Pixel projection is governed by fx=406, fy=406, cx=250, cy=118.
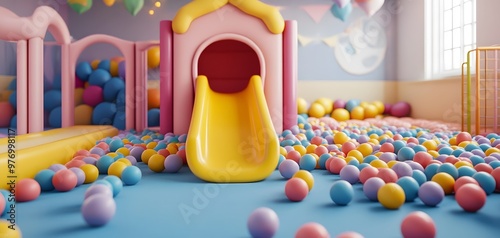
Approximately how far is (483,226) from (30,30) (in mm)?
3484

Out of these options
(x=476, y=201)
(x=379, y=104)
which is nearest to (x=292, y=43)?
(x=476, y=201)

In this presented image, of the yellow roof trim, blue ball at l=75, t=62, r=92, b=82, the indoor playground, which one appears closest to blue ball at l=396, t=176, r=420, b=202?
the indoor playground

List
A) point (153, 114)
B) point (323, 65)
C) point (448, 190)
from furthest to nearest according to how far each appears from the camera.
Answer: point (323, 65) < point (153, 114) < point (448, 190)

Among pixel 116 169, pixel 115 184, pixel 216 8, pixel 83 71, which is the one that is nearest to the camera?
pixel 115 184

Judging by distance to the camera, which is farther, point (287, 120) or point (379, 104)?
point (379, 104)

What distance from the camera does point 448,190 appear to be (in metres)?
1.80

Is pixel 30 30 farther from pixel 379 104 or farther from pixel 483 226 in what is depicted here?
pixel 379 104

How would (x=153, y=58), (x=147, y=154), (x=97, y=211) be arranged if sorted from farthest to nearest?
(x=153, y=58), (x=147, y=154), (x=97, y=211)

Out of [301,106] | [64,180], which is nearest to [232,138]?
[64,180]

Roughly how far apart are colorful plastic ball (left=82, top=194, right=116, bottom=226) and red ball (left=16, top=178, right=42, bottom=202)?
1.74ft

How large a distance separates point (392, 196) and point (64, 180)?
146cm

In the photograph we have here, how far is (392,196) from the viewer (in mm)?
1570

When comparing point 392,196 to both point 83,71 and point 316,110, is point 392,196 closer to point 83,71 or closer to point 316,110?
point 316,110

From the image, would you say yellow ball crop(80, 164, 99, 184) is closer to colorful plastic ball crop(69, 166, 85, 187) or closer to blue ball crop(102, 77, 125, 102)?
colorful plastic ball crop(69, 166, 85, 187)
